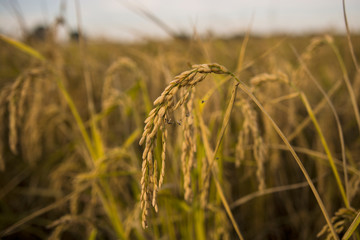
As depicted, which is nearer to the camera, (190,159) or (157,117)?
(157,117)

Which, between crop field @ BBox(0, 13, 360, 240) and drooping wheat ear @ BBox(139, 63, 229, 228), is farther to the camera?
crop field @ BBox(0, 13, 360, 240)

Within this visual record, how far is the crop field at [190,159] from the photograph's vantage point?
73cm

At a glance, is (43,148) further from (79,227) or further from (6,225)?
(79,227)

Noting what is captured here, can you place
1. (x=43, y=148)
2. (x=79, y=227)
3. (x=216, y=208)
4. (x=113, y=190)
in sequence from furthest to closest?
(x=43, y=148)
(x=79, y=227)
(x=113, y=190)
(x=216, y=208)

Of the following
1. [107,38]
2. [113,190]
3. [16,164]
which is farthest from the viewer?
[107,38]

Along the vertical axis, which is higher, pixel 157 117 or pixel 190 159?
pixel 157 117

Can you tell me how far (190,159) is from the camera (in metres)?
0.59

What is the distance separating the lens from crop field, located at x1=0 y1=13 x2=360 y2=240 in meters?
0.73

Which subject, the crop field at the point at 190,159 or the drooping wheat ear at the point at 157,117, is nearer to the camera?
the drooping wheat ear at the point at 157,117

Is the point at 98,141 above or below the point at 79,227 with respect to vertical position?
above

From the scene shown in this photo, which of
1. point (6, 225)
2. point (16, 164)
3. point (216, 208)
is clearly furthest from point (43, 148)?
point (216, 208)

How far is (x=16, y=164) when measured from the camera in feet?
7.47

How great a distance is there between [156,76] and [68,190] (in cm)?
137

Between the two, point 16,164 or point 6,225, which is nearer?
point 6,225
